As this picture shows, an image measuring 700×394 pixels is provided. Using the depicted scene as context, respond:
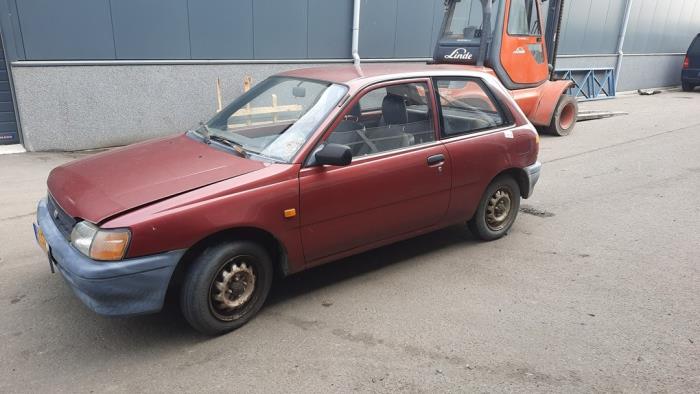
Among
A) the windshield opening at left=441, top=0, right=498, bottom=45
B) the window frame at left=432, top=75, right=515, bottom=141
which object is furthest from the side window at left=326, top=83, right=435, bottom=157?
the windshield opening at left=441, top=0, right=498, bottom=45

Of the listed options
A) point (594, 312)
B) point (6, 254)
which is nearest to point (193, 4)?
point (6, 254)

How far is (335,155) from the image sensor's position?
3342 mm

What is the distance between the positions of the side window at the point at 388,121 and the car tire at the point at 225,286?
1.05 m

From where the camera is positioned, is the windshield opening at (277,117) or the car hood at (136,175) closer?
the car hood at (136,175)

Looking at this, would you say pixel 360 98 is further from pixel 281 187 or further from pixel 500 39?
pixel 500 39

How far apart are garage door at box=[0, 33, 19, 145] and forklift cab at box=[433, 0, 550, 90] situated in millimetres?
7253

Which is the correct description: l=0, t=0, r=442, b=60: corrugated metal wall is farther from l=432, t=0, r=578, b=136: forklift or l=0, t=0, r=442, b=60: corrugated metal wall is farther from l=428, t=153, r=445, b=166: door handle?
l=428, t=153, r=445, b=166: door handle

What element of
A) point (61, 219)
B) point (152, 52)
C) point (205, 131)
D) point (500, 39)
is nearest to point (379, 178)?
point (205, 131)

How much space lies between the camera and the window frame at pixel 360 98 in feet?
11.6

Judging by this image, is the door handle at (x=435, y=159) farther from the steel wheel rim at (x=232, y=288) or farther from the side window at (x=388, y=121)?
the steel wheel rim at (x=232, y=288)

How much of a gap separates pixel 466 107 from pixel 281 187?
2067 millimetres

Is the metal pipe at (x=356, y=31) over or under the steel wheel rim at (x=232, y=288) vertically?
over

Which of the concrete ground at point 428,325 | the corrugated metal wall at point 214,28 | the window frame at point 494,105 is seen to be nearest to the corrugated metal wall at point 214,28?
the corrugated metal wall at point 214,28

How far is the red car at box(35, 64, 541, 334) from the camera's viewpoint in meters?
2.94
